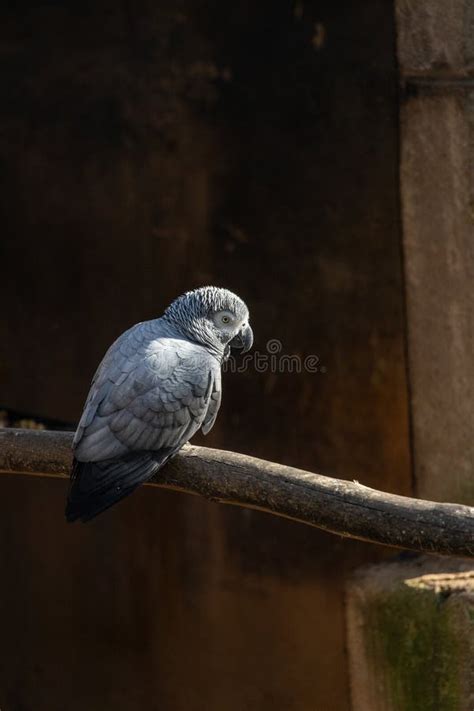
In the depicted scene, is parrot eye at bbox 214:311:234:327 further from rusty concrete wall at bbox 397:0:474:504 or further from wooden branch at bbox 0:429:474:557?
rusty concrete wall at bbox 397:0:474:504

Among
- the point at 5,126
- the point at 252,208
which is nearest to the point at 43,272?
the point at 5,126

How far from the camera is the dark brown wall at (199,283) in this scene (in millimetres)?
4785

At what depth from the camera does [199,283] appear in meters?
5.15

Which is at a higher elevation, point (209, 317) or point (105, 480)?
→ point (209, 317)

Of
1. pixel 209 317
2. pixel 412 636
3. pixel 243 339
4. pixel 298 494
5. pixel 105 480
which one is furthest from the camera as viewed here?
pixel 412 636

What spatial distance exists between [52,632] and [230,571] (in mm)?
1154

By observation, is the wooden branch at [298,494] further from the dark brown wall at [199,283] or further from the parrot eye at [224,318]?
the dark brown wall at [199,283]

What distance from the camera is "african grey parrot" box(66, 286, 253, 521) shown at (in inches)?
132

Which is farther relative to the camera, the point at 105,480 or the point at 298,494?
the point at 105,480

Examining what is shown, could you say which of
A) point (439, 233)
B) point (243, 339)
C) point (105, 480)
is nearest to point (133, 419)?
point (105, 480)

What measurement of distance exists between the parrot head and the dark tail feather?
54 cm

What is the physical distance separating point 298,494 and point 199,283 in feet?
7.22

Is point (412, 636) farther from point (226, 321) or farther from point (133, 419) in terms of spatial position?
point (133, 419)

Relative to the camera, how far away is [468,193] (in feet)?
14.4
